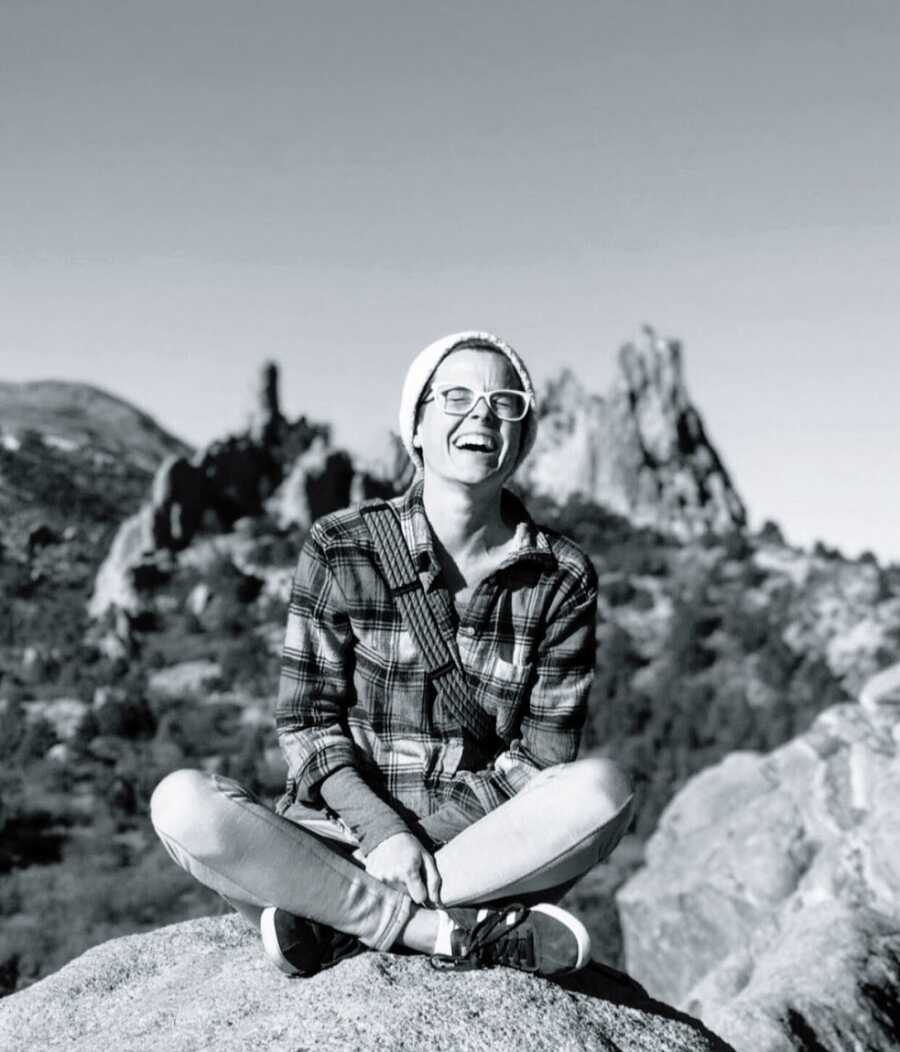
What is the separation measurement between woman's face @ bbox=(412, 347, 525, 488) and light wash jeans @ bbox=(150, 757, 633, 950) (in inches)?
44.6

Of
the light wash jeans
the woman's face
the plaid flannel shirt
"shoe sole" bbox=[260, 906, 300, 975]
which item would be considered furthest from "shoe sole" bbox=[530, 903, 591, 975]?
the woman's face

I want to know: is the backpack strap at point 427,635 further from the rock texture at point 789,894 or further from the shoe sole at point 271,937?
the rock texture at point 789,894

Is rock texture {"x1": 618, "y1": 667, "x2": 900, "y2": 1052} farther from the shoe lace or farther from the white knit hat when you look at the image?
the white knit hat

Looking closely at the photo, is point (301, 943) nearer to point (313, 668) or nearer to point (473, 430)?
point (313, 668)

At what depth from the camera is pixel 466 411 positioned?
13.4 feet

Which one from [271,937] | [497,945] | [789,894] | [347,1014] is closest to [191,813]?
[271,937]

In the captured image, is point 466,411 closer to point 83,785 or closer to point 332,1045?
point 332,1045

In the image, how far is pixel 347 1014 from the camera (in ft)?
11.5

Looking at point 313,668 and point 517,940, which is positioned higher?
point 313,668

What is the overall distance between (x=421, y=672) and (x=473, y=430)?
919 mm

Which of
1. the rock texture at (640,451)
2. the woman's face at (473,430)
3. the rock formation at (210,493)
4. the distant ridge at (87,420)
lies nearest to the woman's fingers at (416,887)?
the woman's face at (473,430)

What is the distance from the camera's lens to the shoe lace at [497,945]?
3701 mm

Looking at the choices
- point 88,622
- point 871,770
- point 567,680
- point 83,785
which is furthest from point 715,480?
point 567,680

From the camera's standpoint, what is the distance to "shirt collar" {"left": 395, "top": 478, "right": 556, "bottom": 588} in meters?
4.09
